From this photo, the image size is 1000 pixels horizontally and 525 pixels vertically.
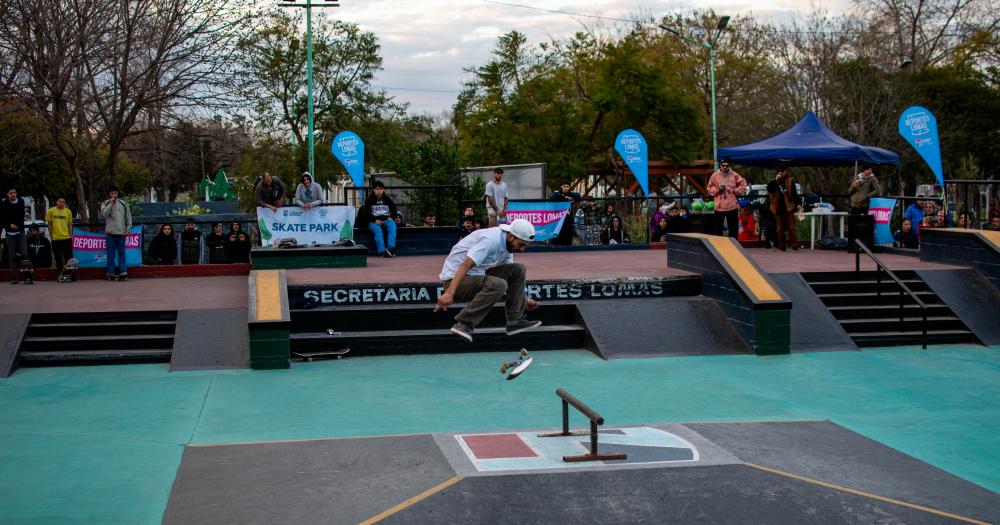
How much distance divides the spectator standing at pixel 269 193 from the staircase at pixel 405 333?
5405 mm

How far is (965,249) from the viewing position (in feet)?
54.1

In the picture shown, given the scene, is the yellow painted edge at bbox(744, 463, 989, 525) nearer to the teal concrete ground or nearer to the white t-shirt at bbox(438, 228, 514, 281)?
the teal concrete ground

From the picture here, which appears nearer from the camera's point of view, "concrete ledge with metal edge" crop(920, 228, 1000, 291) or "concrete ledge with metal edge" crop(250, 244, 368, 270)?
"concrete ledge with metal edge" crop(920, 228, 1000, 291)

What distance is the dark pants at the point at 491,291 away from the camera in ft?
31.9

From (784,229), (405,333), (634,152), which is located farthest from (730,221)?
(405,333)

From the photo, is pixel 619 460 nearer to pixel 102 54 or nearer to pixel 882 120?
pixel 102 54

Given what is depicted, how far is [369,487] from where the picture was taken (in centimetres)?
719

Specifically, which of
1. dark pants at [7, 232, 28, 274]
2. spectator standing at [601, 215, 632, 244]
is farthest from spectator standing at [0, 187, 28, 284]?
spectator standing at [601, 215, 632, 244]

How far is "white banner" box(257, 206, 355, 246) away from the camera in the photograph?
1847 cm

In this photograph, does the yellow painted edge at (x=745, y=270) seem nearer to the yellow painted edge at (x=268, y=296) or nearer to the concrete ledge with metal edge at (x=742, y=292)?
the concrete ledge with metal edge at (x=742, y=292)

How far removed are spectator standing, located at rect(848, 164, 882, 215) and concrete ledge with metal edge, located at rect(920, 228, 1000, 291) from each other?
181 centimetres

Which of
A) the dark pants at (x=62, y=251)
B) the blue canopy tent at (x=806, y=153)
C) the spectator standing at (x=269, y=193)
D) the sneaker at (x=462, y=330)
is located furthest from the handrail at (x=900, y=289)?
the dark pants at (x=62, y=251)

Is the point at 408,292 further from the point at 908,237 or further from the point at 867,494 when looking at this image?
the point at 908,237

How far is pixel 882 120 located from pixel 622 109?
1072 cm
